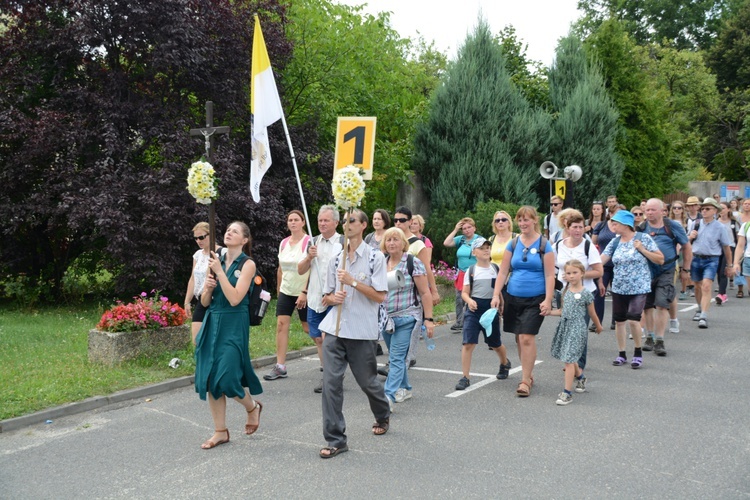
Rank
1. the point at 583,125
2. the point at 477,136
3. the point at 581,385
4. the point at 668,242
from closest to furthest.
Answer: the point at 581,385 < the point at 668,242 < the point at 477,136 < the point at 583,125

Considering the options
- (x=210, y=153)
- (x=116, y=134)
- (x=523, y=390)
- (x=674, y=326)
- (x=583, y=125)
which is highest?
(x=583, y=125)

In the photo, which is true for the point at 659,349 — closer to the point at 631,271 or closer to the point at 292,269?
the point at 631,271

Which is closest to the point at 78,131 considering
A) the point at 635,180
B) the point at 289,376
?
the point at 289,376

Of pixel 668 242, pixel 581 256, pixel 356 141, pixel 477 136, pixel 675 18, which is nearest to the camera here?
pixel 356 141

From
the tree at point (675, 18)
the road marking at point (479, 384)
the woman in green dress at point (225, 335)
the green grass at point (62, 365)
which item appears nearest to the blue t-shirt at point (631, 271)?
the road marking at point (479, 384)

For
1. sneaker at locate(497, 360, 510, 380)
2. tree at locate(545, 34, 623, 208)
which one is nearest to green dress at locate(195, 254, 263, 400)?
sneaker at locate(497, 360, 510, 380)

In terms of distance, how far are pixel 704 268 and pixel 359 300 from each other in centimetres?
855

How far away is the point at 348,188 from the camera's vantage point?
18.9 ft

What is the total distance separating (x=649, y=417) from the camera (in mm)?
6543

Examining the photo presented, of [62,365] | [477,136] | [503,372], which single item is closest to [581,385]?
[503,372]

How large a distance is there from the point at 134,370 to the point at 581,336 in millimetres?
4853

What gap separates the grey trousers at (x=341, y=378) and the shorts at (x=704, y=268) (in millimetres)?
8056

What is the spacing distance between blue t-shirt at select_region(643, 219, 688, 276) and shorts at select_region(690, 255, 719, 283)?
2.75 metres

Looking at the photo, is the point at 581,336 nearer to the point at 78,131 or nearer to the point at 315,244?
the point at 315,244
